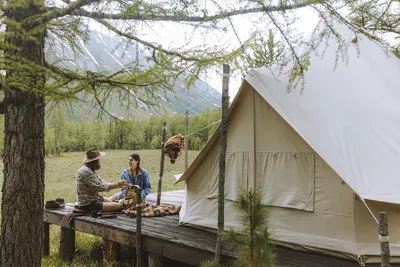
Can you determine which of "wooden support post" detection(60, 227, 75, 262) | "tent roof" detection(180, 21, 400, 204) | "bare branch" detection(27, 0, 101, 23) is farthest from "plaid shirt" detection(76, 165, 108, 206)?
"bare branch" detection(27, 0, 101, 23)

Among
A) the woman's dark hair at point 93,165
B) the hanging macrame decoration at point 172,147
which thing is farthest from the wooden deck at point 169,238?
the hanging macrame decoration at point 172,147

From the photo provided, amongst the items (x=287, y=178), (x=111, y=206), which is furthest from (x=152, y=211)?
(x=287, y=178)

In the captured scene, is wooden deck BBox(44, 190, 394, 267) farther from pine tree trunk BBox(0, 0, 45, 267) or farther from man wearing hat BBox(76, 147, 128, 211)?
pine tree trunk BBox(0, 0, 45, 267)

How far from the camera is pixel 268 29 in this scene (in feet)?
10.3

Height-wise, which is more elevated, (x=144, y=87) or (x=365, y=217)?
(x=144, y=87)

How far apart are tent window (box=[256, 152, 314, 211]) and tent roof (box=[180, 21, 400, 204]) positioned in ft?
1.18

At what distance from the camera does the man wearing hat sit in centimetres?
→ 588

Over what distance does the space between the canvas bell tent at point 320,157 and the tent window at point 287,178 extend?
11 mm

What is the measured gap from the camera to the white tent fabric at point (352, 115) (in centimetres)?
390

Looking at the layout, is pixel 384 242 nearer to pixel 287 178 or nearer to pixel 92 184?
pixel 287 178

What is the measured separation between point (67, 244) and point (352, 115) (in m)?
4.66

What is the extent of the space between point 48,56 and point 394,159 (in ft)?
12.2

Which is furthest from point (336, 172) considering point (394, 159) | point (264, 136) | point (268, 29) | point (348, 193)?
point (268, 29)

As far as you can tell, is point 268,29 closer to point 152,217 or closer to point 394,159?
point 394,159
